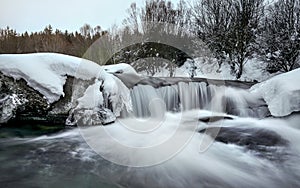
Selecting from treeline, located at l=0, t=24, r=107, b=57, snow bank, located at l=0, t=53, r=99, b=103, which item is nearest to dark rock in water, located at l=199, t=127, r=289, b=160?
snow bank, located at l=0, t=53, r=99, b=103

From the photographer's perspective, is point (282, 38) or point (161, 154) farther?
point (282, 38)

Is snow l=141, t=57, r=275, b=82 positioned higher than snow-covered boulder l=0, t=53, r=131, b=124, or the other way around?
snow l=141, t=57, r=275, b=82

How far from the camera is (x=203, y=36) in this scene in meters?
13.2

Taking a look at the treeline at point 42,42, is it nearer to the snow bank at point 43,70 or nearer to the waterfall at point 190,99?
the waterfall at point 190,99

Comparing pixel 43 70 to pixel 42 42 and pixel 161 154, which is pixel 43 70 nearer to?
pixel 161 154

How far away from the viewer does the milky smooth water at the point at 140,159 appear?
3.16 meters

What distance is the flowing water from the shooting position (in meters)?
3.22

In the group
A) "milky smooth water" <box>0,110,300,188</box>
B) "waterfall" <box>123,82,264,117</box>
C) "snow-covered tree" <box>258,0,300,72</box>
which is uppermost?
"snow-covered tree" <box>258,0,300,72</box>

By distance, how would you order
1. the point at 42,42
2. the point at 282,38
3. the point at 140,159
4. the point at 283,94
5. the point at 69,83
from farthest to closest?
the point at 42,42 < the point at 282,38 < the point at 283,94 < the point at 69,83 < the point at 140,159

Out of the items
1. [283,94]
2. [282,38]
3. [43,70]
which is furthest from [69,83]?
[282,38]

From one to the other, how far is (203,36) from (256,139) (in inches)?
361

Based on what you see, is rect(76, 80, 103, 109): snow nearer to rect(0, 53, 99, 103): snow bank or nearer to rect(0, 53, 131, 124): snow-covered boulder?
rect(0, 53, 131, 124): snow-covered boulder

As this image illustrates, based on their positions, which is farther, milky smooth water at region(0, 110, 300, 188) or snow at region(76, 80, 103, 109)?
snow at region(76, 80, 103, 109)

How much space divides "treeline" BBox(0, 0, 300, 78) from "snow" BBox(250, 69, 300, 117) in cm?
508
